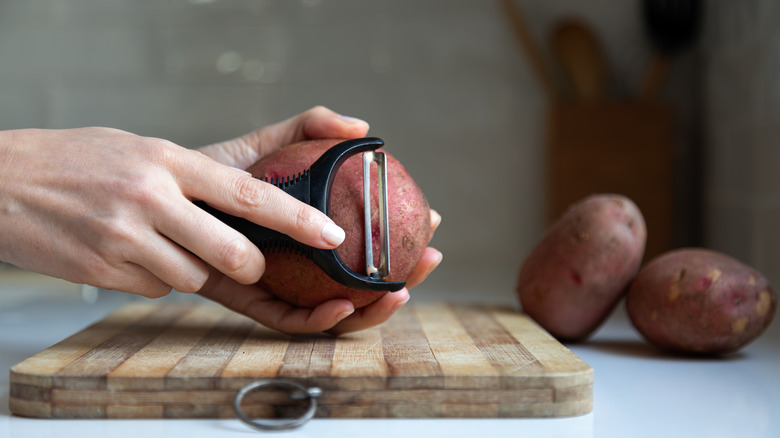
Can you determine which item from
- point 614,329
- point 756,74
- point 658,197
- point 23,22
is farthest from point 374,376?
point 23,22

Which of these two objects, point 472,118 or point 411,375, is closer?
point 411,375

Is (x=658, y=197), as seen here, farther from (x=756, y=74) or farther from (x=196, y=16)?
(x=196, y=16)

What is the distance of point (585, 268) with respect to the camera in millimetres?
1215

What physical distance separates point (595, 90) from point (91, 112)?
1618 millimetres

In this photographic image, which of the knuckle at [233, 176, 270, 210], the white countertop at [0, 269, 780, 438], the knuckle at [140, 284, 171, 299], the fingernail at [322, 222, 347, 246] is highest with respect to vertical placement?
the knuckle at [233, 176, 270, 210]

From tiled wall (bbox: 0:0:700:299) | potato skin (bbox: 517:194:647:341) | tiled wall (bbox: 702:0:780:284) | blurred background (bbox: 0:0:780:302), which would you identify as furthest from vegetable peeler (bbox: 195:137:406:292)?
tiled wall (bbox: 0:0:700:299)

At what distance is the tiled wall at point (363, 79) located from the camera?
7.81 ft

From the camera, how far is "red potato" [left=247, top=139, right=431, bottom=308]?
0.96 meters

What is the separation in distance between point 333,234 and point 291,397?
0.20 metres

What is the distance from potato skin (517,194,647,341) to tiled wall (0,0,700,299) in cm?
107

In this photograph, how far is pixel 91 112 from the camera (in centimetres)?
249

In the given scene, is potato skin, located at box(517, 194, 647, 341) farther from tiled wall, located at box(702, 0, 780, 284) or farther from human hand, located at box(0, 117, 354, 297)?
tiled wall, located at box(702, 0, 780, 284)

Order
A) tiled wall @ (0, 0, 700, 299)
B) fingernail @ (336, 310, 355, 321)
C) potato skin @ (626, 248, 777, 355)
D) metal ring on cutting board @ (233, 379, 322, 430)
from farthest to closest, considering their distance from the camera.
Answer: tiled wall @ (0, 0, 700, 299) < potato skin @ (626, 248, 777, 355) < fingernail @ (336, 310, 355, 321) < metal ring on cutting board @ (233, 379, 322, 430)

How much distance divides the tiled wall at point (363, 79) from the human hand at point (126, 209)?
4.91ft
